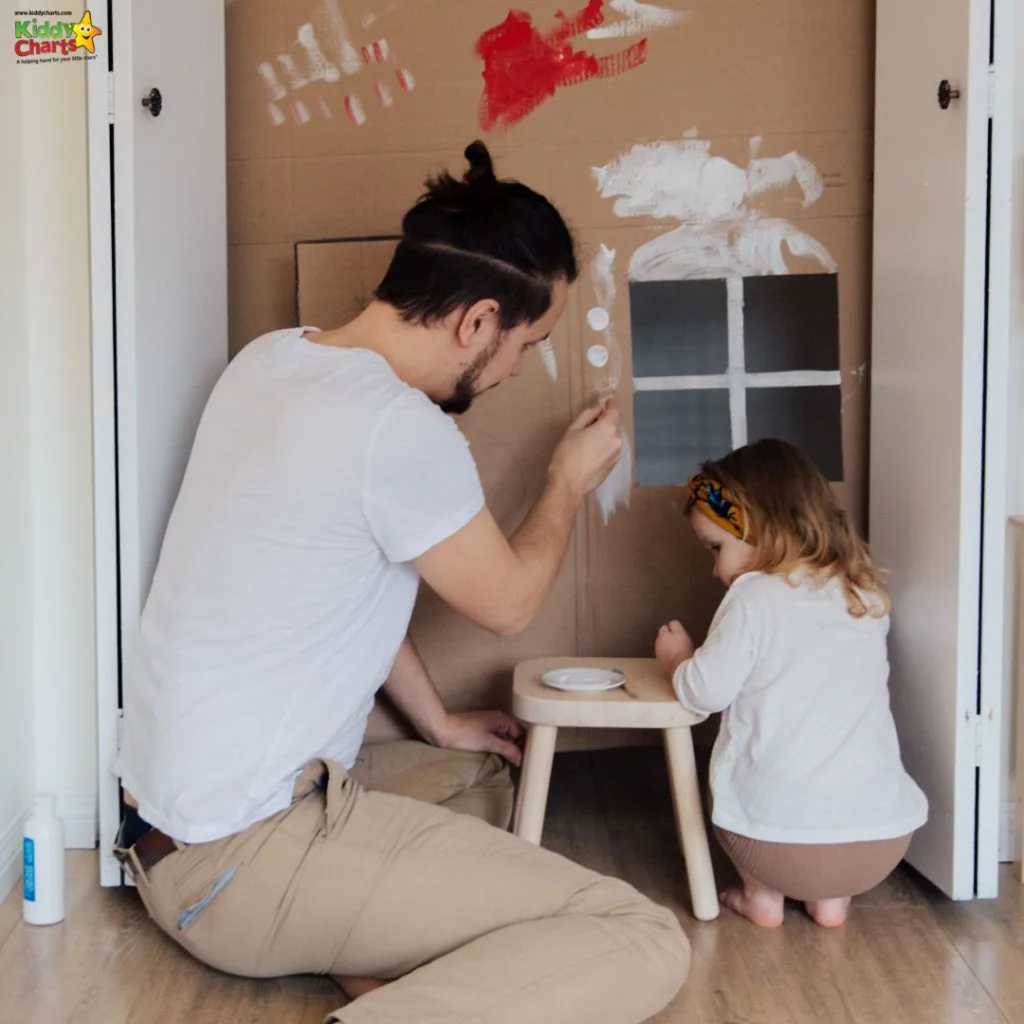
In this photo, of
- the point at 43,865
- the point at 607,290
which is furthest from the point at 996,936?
the point at 43,865

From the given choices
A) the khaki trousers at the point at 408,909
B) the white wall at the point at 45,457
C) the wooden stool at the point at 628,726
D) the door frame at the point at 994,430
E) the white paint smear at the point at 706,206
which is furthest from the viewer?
the white paint smear at the point at 706,206

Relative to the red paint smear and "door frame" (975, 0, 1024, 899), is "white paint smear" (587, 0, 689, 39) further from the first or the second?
"door frame" (975, 0, 1024, 899)

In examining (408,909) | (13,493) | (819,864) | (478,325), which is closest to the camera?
(408,909)

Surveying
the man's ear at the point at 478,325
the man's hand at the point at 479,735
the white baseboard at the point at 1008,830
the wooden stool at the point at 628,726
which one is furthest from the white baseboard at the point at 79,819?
the white baseboard at the point at 1008,830

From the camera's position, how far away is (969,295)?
1.69 m

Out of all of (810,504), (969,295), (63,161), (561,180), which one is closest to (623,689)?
(810,504)

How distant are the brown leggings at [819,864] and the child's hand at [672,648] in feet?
0.90

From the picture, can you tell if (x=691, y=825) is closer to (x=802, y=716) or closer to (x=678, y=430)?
(x=802, y=716)

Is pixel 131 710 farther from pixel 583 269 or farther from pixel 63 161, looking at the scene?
pixel 583 269

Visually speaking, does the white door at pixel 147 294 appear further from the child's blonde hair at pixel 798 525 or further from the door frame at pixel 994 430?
the door frame at pixel 994 430

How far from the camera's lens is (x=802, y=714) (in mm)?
1697

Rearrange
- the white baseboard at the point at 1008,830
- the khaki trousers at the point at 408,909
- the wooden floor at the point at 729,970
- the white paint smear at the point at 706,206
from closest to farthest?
the khaki trousers at the point at 408,909, the wooden floor at the point at 729,970, the white baseboard at the point at 1008,830, the white paint smear at the point at 706,206

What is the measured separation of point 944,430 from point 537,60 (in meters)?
0.93

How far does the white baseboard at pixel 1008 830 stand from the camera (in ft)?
6.48
